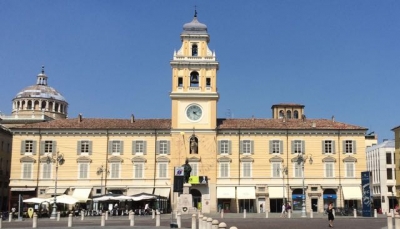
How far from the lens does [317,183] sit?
63.1m

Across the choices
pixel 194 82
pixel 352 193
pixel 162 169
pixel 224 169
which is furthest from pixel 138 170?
pixel 352 193

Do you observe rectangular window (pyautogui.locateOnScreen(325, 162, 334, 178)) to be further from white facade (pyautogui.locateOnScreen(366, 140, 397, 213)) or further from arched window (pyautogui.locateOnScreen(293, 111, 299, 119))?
arched window (pyautogui.locateOnScreen(293, 111, 299, 119))

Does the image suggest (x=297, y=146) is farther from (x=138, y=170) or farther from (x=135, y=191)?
(x=135, y=191)

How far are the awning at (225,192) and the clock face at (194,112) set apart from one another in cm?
866

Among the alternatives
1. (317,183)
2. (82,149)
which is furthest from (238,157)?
(82,149)

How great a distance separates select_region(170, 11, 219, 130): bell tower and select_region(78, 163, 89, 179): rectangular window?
1110 centimetres

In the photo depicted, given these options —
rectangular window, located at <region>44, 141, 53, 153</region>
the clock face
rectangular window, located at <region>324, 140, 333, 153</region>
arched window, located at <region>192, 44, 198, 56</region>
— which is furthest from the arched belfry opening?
rectangular window, located at <region>44, 141, 53, 153</region>

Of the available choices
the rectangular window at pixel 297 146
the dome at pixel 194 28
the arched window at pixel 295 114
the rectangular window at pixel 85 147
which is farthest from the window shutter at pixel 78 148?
the arched window at pixel 295 114

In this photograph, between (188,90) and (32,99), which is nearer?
(188,90)

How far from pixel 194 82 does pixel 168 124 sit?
590cm

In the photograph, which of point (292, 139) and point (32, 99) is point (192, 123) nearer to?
point (292, 139)

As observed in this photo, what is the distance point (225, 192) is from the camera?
205 feet

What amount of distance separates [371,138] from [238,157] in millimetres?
52832

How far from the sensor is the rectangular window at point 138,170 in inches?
2506
